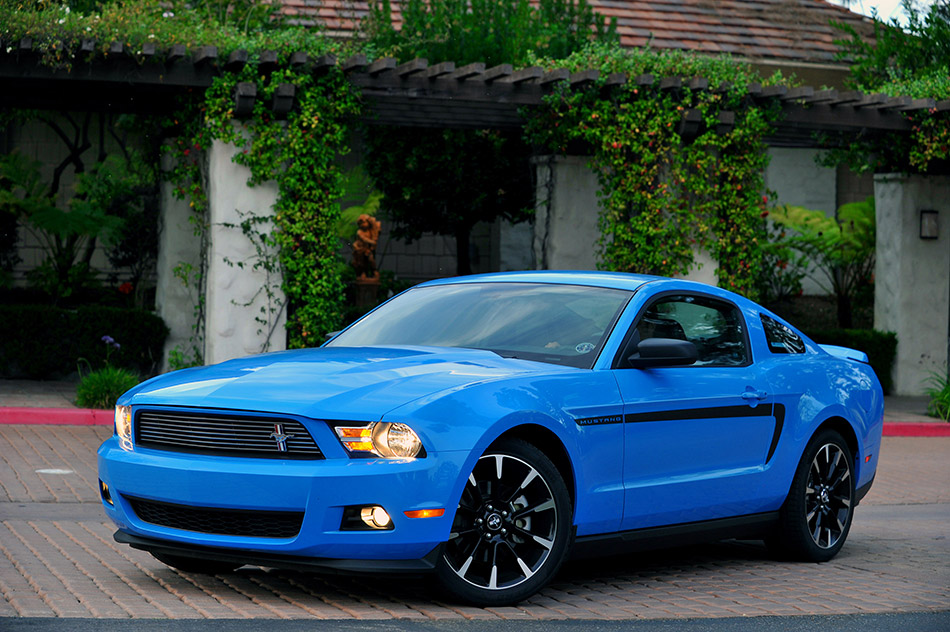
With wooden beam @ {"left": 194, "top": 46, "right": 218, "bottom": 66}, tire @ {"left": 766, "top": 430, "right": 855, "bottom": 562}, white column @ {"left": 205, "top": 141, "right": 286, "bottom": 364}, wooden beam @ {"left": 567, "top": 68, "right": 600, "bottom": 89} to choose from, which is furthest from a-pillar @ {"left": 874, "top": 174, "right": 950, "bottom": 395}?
tire @ {"left": 766, "top": 430, "right": 855, "bottom": 562}

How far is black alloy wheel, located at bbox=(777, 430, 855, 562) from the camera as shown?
23.8ft

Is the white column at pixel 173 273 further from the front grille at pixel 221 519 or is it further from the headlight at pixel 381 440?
the headlight at pixel 381 440

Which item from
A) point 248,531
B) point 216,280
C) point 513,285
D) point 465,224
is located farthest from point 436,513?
point 465,224

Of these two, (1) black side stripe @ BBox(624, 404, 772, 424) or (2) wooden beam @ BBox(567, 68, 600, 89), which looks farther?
(2) wooden beam @ BBox(567, 68, 600, 89)

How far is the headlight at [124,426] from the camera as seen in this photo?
231 inches

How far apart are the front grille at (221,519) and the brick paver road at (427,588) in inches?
13.6

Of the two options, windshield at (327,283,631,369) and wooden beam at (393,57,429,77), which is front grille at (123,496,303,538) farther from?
wooden beam at (393,57,429,77)

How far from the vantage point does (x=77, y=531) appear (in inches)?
309

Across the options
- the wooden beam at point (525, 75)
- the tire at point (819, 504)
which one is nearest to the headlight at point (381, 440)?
the tire at point (819, 504)

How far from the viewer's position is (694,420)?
257 inches

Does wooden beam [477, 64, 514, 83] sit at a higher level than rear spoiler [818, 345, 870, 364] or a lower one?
higher

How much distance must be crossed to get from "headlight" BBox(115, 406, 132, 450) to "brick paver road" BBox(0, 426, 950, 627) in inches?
27.0

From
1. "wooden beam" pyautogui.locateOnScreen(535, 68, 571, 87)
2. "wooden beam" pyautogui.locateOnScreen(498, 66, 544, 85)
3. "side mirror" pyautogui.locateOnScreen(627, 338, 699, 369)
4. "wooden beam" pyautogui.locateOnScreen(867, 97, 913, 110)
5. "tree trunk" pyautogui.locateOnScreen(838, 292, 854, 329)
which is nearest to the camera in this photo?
"side mirror" pyautogui.locateOnScreen(627, 338, 699, 369)

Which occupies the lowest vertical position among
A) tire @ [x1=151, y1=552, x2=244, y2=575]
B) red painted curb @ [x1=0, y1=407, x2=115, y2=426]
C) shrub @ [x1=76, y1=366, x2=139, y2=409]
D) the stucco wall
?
red painted curb @ [x1=0, y1=407, x2=115, y2=426]
